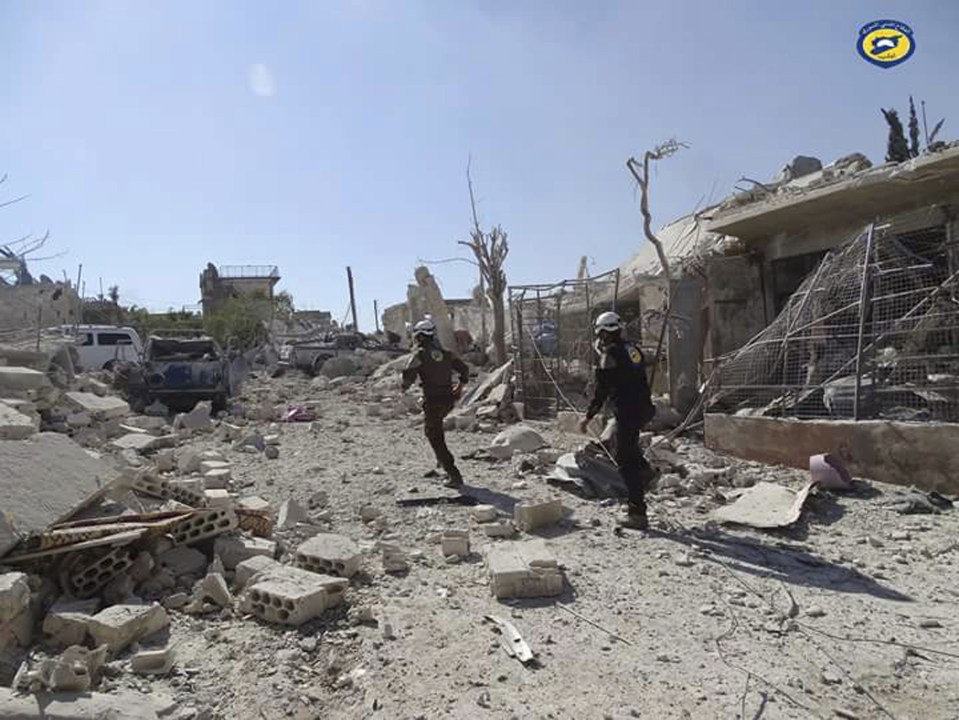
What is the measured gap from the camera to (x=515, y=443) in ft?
27.6

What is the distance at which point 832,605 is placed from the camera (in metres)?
3.71

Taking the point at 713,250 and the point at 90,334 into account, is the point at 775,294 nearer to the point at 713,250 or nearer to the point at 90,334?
the point at 713,250

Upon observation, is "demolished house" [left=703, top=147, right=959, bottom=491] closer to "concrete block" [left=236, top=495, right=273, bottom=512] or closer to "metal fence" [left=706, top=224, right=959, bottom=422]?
"metal fence" [left=706, top=224, right=959, bottom=422]

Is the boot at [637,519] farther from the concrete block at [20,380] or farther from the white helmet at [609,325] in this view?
the concrete block at [20,380]

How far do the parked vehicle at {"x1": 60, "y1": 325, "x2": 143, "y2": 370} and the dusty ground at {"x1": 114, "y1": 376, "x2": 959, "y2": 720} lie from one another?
15.3m

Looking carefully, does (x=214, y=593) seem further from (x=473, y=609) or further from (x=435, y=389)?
(x=435, y=389)

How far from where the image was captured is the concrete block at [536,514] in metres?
5.21

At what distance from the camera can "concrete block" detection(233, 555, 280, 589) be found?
3939 millimetres

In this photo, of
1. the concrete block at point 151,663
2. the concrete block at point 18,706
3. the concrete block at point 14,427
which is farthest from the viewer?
the concrete block at point 14,427

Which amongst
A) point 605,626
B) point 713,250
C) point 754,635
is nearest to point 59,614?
point 605,626

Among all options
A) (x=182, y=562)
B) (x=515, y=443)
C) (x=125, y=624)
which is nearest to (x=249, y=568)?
(x=182, y=562)

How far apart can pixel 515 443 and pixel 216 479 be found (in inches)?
134

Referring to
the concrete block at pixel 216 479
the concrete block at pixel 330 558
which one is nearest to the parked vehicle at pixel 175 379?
the concrete block at pixel 216 479

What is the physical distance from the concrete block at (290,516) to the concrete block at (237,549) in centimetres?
81
